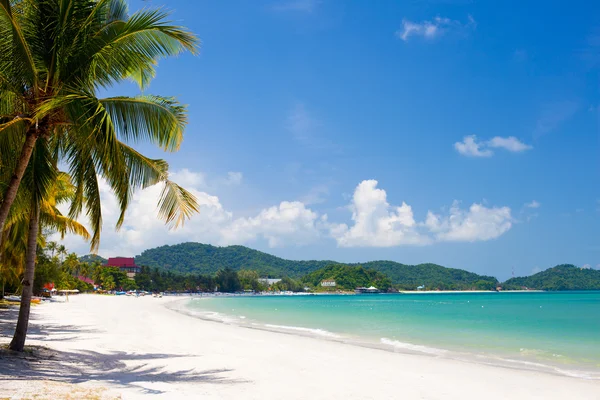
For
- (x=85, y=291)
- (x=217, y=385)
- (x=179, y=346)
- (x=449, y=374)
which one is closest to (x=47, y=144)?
(x=217, y=385)

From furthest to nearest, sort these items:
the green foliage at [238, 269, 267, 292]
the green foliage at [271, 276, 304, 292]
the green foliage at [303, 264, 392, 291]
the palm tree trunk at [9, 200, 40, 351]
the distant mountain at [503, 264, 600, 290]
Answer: the distant mountain at [503, 264, 600, 290], the green foliage at [303, 264, 392, 291], the green foliage at [271, 276, 304, 292], the green foliage at [238, 269, 267, 292], the palm tree trunk at [9, 200, 40, 351]

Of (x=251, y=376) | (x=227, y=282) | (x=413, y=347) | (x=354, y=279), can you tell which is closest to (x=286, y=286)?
(x=354, y=279)

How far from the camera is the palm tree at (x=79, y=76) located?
21.0 ft

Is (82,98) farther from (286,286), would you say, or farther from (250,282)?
(286,286)

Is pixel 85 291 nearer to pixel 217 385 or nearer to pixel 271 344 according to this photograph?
pixel 271 344

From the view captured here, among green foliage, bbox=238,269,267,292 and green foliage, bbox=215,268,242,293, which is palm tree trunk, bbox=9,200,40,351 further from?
green foliage, bbox=238,269,267,292

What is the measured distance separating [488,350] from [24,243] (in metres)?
17.2

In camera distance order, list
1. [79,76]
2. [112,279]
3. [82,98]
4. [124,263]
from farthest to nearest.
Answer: [124,263]
[112,279]
[79,76]
[82,98]

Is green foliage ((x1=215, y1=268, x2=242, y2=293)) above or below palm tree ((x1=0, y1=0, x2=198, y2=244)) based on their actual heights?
below

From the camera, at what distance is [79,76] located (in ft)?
23.5

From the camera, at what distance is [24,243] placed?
16.4 meters

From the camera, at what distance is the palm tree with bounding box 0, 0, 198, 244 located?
641cm

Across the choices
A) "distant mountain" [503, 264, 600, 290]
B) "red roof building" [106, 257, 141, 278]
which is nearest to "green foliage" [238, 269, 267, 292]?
"red roof building" [106, 257, 141, 278]

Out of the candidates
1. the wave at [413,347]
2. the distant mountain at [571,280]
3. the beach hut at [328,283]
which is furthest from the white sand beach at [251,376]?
the distant mountain at [571,280]
